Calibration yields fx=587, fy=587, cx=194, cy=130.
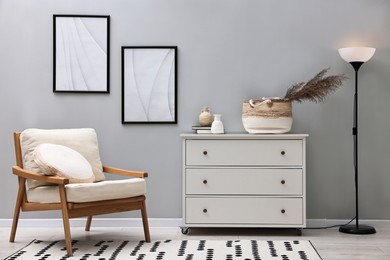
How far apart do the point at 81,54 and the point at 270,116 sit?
163cm

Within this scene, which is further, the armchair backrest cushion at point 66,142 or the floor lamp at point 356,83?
the floor lamp at point 356,83

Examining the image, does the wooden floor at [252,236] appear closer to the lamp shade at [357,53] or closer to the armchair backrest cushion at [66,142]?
the armchair backrest cushion at [66,142]

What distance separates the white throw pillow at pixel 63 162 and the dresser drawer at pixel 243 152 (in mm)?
764

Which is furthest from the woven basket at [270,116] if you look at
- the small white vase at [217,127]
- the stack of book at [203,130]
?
the stack of book at [203,130]

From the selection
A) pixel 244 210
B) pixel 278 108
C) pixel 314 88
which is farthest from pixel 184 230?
pixel 314 88

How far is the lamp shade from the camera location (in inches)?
175

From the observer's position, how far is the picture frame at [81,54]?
15.7ft

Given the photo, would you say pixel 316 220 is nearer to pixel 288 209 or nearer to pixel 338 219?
pixel 338 219

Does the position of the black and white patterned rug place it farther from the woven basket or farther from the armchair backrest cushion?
the woven basket

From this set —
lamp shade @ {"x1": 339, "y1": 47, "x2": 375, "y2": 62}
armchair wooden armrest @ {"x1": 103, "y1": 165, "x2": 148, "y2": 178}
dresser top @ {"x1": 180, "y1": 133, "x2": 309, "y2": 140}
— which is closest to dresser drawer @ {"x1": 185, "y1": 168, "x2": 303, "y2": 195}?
dresser top @ {"x1": 180, "y1": 133, "x2": 309, "y2": 140}

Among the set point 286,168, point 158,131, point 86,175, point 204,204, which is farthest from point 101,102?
point 286,168

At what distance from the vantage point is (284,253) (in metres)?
3.73

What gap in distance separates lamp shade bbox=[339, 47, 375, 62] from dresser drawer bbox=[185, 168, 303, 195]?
953mm

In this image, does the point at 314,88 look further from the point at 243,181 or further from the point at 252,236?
the point at 252,236
